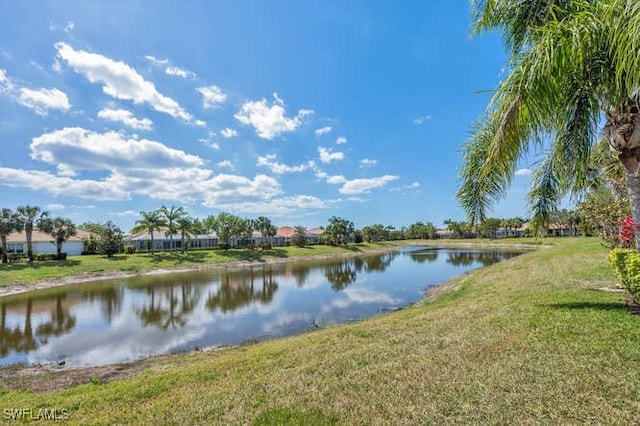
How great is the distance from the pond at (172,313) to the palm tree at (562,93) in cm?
1044

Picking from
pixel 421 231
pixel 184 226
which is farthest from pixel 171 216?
pixel 421 231

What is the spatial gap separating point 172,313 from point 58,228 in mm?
33310

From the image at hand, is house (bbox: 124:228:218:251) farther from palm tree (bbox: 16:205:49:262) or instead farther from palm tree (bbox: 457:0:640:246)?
palm tree (bbox: 457:0:640:246)

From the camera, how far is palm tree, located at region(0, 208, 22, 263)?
3462 centimetres

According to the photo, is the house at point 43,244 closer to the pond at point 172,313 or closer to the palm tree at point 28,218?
the palm tree at point 28,218

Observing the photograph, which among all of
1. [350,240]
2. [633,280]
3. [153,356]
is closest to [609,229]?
[633,280]

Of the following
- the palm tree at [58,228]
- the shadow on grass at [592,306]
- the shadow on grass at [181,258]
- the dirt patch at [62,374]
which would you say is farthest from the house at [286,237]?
the shadow on grass at [592,306]

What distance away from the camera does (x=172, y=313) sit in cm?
1775

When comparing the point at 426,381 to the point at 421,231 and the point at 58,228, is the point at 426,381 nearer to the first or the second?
the point at 58,228

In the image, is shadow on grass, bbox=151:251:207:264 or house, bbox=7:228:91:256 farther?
house, bbox=7:228:91:256

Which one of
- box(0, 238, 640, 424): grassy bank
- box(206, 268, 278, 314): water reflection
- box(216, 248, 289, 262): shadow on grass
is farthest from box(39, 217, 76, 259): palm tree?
box(0, 238, 640, 424): grassy bank

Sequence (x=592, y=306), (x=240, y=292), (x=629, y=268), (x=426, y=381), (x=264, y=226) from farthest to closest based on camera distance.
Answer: (x=264, y=226), (x=240, y=292), (x=592, y=306), (x=629, y=268), (x=426, y=381)

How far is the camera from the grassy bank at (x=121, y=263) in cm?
2906

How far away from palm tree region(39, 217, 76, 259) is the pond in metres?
17.7
